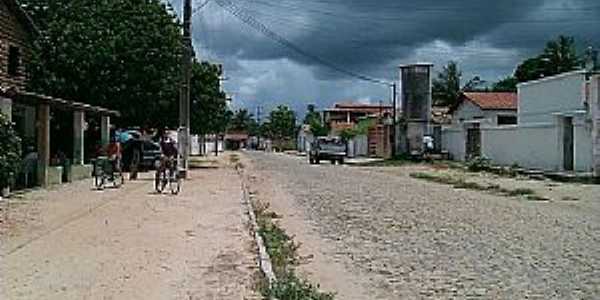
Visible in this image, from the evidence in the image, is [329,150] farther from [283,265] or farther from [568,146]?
[283,265]

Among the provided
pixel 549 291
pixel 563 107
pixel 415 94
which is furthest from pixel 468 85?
pixel 549 291

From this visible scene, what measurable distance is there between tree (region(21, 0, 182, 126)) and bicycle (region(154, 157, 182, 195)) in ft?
Answer: 38.7

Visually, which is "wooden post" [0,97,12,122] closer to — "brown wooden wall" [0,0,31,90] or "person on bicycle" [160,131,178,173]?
"person on bicycle" [160,131,178,173]

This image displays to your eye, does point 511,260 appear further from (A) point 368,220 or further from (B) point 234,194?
(B) point 234,194

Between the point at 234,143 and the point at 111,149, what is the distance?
131 metres

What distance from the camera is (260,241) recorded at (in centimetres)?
1380

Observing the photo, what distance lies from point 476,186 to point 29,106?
1514 centimetres

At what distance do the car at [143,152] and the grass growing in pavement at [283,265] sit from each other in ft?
65.1

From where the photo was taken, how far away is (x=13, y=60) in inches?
1308

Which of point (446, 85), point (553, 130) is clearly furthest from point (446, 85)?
point (553, 130)

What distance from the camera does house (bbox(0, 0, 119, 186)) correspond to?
25.7 m

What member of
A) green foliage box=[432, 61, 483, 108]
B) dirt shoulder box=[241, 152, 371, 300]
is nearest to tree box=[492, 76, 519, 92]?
green foliage box=[432, 61, 483, 108]

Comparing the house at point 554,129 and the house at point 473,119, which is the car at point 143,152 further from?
the house at point 473,119

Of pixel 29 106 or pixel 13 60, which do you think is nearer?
pixel 29 106
